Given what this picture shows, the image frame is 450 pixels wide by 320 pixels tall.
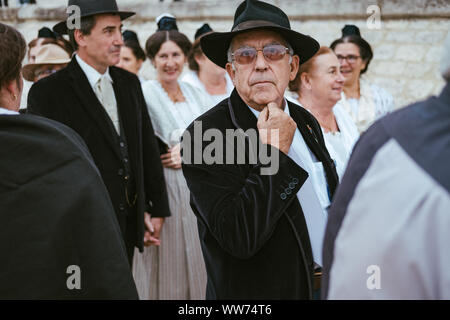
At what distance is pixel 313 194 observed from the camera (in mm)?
2477

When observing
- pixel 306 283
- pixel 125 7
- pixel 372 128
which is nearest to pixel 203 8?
pixel 125 7

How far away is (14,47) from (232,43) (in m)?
0.96

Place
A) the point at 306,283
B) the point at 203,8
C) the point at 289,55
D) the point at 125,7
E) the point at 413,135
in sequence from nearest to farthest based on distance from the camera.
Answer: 1. the point at 413,135
2. the point at 306,283
3. the point at 289,55
4. the point at 203,8
5. the point at 125,7

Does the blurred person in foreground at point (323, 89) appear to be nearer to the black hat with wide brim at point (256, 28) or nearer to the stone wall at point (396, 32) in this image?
the black hat with wide brim at point (256, 28)

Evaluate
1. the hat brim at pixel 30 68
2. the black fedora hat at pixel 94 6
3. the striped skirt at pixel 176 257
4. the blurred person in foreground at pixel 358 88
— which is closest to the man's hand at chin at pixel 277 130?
the black fedora hat at pixel 94 6

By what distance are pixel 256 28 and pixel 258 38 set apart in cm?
5

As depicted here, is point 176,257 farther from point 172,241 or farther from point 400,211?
point 400,211

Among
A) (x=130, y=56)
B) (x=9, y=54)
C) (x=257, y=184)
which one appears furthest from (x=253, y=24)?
(x=130, y=56)

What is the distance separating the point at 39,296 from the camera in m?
1.96

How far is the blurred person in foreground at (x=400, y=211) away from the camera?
121 centimetres

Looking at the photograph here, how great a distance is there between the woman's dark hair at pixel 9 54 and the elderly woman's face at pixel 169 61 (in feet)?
11.1

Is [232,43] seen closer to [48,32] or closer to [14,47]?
[14,47]

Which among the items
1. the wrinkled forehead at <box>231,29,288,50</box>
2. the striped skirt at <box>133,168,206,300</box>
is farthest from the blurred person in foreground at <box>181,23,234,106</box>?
the wrinkled forehead at <box>231,29,288,50</box>
